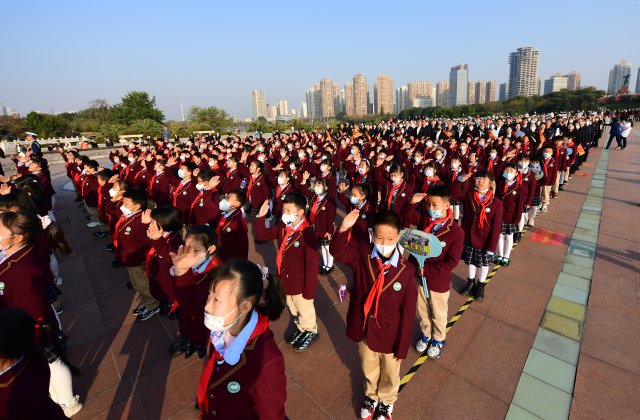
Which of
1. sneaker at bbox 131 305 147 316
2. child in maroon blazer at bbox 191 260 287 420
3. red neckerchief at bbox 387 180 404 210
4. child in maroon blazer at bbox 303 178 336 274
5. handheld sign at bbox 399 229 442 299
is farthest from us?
red neckerchief at bbox 387 180 404 210

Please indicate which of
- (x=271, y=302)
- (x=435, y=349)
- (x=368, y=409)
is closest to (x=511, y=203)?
(x=435, y=349)

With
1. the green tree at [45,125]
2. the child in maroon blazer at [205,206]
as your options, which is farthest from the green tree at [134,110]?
the child in maroon blazer at [205,206]

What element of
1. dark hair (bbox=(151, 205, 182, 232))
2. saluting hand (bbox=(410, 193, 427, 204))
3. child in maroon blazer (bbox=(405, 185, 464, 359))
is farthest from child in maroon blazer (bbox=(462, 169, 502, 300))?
dark hair (bbox=(151, 205, 182, 232))

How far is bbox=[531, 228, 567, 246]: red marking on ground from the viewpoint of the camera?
650 cm

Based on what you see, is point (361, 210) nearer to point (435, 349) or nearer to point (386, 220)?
point (435, 349)

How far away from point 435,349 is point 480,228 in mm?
1822

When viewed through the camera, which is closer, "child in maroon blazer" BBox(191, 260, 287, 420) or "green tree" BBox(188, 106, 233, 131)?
"child in maroon blazer" BBox(191, 260, 287, 420)

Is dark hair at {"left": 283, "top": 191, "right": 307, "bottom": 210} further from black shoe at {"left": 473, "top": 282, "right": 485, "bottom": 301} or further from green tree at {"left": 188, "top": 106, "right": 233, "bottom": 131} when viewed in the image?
green tree at {"left": 188, "top": 106, "right": 233, "bottom": 131}

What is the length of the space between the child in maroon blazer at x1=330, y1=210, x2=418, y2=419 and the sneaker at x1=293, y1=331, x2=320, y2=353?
106 centimetres

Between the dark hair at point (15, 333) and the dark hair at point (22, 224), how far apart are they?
67.0 inches

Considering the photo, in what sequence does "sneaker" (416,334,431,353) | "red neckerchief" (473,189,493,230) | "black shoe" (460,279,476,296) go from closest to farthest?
"sneaker" (416,334,431,353) < "red neckerchief" (473,189,493,230) < "black shoe" (460,279,476,296)

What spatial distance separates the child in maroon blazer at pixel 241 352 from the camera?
5.60 ft

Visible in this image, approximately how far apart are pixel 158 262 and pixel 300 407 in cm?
213

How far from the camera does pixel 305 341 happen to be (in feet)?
12.7
